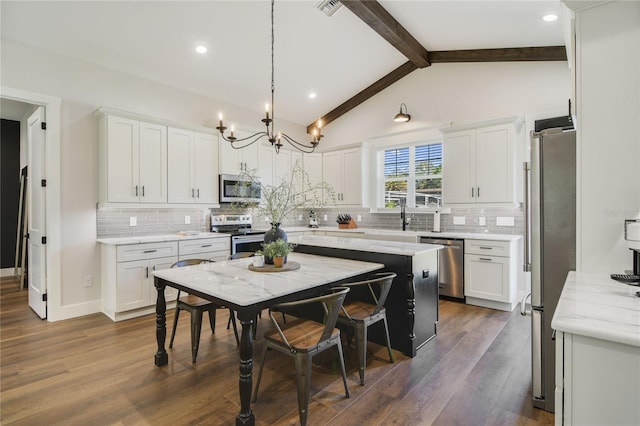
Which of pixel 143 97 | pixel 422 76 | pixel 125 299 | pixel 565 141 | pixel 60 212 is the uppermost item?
pixel 422 76

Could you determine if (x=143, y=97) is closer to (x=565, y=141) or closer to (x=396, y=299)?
(x=396, y=299)

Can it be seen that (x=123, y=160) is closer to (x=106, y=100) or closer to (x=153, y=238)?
(x=106, y=100)

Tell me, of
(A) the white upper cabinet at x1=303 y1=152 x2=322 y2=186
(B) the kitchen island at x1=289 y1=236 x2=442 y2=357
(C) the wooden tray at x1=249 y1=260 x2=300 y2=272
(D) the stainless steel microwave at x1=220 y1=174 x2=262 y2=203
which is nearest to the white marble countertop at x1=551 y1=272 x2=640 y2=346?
(B) the kitchen island at x1=289 y1=236 x2=442 y2=357

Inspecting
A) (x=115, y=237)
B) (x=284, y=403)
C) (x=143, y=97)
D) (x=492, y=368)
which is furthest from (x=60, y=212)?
(x=492, y=368)

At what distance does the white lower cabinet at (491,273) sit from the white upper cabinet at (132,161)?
417 centimetres

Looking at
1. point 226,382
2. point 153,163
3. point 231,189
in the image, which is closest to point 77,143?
point 153,163

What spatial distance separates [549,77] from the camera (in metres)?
3.98

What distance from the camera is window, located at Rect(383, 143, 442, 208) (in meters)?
5.21

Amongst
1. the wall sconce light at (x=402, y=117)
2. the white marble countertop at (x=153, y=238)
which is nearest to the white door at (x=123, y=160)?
the white marble countertop at (x=153, y=238)

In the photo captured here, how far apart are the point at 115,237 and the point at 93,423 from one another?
8.65ft

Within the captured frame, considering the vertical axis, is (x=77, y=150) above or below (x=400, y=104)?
below

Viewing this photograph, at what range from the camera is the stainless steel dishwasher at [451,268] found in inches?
167

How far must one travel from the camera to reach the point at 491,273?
4008 mm

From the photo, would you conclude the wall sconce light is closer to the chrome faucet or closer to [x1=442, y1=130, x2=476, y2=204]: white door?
[x1=442, y1=130, x2=476, y2=204]: white door
